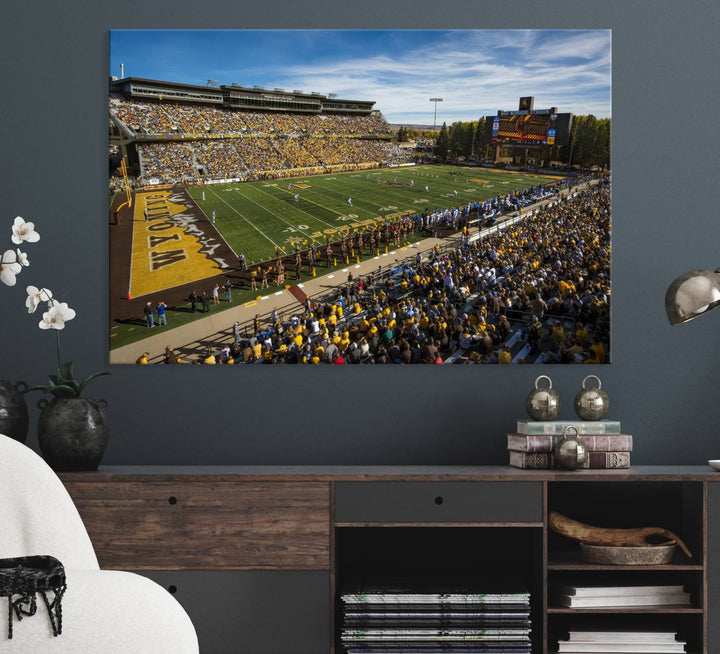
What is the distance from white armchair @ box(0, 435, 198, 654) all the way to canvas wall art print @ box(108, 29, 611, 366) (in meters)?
1.07

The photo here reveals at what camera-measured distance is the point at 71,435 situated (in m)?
2.50

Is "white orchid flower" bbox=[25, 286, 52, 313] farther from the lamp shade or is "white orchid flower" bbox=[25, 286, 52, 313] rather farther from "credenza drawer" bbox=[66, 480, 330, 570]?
the lamp shade

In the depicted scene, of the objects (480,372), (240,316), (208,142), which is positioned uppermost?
(208,142)

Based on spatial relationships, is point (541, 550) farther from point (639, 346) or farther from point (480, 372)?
point (639, 346)

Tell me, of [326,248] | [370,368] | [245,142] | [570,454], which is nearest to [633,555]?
[570,454]

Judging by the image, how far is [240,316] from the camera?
114 inches

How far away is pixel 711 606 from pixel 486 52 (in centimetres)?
202

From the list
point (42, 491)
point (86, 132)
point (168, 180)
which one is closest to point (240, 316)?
point (168, 180)

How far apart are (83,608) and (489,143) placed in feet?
7.02

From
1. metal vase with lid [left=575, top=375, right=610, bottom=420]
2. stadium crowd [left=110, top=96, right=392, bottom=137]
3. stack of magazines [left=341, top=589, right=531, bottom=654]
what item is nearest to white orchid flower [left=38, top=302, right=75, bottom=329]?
stadium crowd [left=110, top=96, right=392, bottom=137]

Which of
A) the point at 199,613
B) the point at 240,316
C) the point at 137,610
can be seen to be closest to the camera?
the point at 137,610

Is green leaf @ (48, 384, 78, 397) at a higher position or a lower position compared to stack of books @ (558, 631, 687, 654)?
higher

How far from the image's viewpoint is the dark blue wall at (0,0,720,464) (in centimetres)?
293

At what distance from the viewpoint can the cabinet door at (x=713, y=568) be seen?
244 cm
